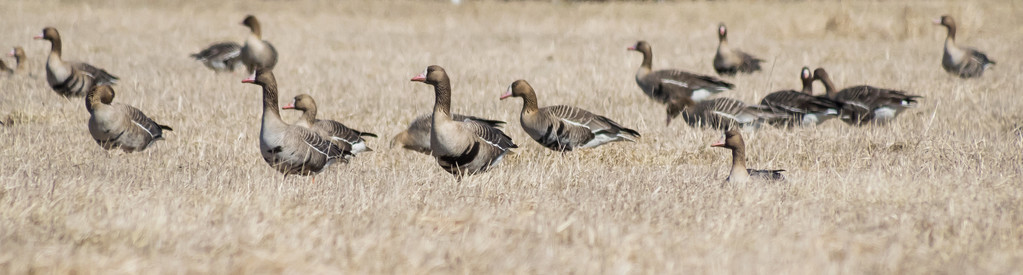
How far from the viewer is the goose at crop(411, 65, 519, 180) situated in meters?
7.21

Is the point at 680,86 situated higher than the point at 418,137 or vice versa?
the point at 680,86

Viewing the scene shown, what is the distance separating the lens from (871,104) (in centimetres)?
1090

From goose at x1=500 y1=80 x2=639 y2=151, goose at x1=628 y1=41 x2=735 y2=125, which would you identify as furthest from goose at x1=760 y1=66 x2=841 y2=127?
goose at x1=500 y1=80 x2=639 y2=151

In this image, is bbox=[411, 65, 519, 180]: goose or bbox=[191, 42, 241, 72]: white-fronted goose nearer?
bbox=[411, 65, 519, 180]: goose

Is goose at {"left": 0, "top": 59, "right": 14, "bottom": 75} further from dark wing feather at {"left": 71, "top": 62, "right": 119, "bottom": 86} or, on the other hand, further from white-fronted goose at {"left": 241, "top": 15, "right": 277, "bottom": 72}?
white-fronted goose at {"left": 241, "top": 15, "right": 277, "bottom": 72}

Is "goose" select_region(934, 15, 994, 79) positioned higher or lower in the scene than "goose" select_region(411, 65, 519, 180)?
higher

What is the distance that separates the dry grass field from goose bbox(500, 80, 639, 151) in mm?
183

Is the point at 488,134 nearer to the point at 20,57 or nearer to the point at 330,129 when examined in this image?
the point at 330,129

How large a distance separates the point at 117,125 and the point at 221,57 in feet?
27.6

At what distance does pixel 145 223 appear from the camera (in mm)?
4742

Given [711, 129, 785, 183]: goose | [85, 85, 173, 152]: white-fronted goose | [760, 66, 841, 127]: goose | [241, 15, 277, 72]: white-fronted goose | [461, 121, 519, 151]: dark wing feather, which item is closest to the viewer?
[711, 129, 785, 183]: goose

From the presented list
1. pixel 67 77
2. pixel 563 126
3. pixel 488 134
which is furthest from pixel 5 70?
pixel 488 134

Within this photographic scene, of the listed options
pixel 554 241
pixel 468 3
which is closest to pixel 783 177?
pixel 554 241

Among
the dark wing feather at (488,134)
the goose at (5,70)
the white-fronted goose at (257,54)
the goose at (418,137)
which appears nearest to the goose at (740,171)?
the dark wing feather at (488,134)
